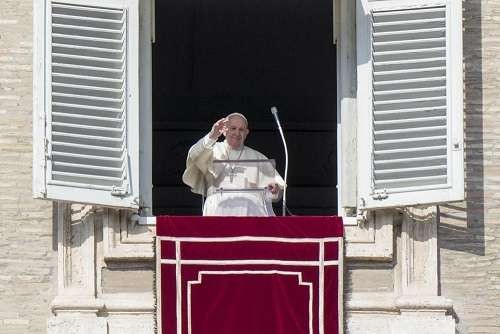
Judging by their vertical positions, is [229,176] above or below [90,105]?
below

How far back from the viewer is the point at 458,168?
14.4 m

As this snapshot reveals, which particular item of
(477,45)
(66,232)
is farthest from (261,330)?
(477,45)

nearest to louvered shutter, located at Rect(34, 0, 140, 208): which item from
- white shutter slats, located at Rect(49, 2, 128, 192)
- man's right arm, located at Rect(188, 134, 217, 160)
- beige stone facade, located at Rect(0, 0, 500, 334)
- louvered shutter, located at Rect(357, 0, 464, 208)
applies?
white shutter slats, located at Rect(49, 2, 128, 192)

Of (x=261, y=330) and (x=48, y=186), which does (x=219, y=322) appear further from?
(x=48, y=186)

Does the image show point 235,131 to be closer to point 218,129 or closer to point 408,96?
point 218,129

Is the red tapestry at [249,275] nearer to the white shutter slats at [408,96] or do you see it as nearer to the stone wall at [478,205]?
the white shutter slats at [408,96]

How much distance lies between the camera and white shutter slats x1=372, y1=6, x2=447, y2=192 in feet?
47.6

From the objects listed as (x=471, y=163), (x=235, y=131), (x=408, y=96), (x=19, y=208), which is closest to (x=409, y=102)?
(x=408, y=96)

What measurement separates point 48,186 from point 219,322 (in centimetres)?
122

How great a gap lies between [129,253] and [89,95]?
0.94m

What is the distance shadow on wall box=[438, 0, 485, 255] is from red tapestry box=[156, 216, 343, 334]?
27.8 inches

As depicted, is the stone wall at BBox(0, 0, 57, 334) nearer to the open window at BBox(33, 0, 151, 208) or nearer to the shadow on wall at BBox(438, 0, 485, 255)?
the open window at BBox(33, 0, 151, 208)

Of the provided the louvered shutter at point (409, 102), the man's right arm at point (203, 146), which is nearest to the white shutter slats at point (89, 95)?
the man's right arm at point (203, 146)

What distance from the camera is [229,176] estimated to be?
14.8 m
